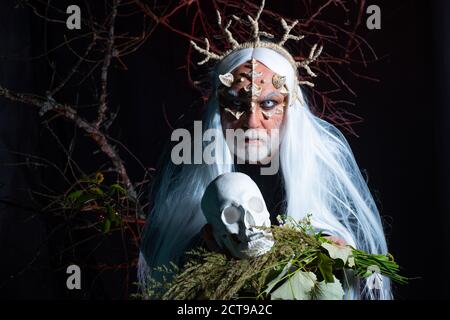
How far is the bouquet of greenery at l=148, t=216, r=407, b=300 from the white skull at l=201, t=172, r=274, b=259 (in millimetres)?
134

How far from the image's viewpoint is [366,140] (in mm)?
2484

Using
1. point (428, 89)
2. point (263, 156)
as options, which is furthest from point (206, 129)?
point (428, 89)

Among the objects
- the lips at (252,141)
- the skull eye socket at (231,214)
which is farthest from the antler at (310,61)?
the skull eye socket at (231,214)

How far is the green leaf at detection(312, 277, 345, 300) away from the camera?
1.68m

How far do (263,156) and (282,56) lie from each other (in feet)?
1.04

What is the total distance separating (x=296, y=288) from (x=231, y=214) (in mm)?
341

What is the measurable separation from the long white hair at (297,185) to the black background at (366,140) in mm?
66

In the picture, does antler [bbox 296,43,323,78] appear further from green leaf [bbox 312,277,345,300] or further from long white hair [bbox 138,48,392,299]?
green leaf [bbox 312,277,345,300]

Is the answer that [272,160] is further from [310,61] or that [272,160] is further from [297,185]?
[310,61]

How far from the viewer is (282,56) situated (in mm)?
2396

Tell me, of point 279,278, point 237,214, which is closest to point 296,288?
point 279,278

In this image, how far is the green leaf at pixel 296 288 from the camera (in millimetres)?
1650

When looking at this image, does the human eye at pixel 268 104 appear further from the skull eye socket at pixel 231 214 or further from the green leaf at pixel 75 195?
the green leaf at pixel 75 195
